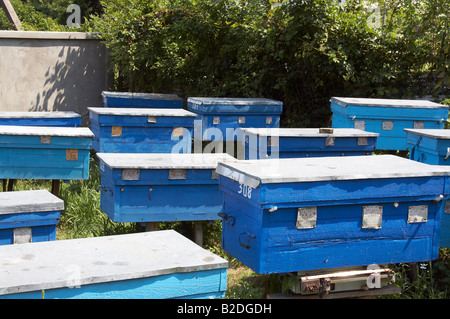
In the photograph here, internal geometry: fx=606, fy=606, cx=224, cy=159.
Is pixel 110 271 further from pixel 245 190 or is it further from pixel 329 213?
pixel 329 213

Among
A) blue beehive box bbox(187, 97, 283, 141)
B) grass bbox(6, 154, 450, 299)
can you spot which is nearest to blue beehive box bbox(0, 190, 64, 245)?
grass bbox(6, 154, 450, 299)

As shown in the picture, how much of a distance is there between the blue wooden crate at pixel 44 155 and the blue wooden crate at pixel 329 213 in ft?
8.92

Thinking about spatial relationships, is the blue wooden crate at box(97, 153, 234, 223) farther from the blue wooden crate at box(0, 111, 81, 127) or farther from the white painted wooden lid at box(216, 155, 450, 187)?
the blue wooden crate at box(0, 111, 81, 127)

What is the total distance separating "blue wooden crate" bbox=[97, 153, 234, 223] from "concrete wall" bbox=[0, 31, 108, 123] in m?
6.82

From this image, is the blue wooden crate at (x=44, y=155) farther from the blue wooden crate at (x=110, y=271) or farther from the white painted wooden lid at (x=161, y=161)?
the blue wooden crate at (x=110, y=271)

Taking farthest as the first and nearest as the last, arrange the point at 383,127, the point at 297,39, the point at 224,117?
the point at 297,39 < the point at 224,117 < the point at 383,127

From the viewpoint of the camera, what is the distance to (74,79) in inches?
499

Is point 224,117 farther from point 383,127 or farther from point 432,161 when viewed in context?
point 432,161

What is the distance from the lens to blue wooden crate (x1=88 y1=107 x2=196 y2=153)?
25.7 feet

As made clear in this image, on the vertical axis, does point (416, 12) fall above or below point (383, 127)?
above

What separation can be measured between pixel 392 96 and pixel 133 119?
3.98 meters

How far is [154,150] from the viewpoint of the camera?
7.96 meters

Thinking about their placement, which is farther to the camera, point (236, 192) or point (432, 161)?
point (432, 161)

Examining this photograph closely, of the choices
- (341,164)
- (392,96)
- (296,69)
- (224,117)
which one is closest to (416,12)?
(392,96)
